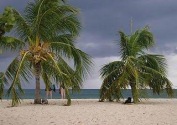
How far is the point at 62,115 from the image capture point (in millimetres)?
16625

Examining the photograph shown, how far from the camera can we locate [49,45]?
22.4 m

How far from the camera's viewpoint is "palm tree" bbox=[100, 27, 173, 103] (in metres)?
22.5

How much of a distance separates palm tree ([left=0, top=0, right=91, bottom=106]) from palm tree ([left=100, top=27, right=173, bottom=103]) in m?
1.60

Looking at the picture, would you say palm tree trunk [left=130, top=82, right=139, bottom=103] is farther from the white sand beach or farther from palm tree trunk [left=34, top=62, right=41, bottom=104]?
palm tree trunk [left=34, top=62, right=41, bottom=104]

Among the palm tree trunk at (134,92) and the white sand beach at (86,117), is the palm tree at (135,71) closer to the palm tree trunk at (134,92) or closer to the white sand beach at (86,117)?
the palm tree trunk at (134,92)

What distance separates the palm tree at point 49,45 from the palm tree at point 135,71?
160 centimetres

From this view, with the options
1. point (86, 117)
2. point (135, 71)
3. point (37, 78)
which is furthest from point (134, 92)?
point (86, 117)

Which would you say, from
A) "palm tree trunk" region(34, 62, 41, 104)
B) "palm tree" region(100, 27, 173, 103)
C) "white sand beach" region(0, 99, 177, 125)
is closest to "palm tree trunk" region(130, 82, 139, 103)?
"palm tree" region(100, 27, 173, 103)

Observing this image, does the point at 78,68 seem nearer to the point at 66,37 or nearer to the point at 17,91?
the point at 66,37

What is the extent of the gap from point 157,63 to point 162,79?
4.54ft

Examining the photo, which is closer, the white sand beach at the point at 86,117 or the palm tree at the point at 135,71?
the white sand beach at the point at 86,117

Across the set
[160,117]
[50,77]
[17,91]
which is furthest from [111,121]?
[50,77]

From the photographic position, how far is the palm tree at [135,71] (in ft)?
73.8

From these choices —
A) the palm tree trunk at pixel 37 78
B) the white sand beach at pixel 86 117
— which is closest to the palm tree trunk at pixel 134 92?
the white sand beach at pixel 86 117
